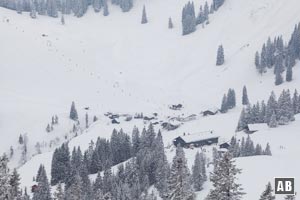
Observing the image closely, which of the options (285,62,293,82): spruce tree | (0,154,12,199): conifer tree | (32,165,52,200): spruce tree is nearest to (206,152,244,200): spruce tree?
(0,154,12,199): conifer tree

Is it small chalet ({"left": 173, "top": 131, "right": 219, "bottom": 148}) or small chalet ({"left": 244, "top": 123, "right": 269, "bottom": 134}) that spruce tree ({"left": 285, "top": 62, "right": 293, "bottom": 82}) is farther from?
small chalet ({"left": 173, "top": 131, "right": 219, "bottom": 148})

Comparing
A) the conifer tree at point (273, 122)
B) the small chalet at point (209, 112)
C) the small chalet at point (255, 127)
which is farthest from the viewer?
the small chalet at point (209, 112)

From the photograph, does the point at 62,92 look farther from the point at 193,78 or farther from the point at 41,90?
the point at 193,78

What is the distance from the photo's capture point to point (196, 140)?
119 m

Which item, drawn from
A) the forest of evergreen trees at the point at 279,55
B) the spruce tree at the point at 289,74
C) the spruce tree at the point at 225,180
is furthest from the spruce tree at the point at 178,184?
the forest of evergreen trees at the point at 279,55

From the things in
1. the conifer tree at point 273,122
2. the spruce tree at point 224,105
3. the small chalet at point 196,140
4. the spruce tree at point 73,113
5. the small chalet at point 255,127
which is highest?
the spruce tree at point 224,105

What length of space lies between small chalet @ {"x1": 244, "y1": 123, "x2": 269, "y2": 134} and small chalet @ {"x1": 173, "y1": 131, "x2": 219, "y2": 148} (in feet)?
23.7

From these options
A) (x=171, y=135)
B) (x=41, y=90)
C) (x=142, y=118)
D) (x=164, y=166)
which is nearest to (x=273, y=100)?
(x=171, y=135)

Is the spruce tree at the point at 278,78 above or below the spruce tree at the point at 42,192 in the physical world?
above

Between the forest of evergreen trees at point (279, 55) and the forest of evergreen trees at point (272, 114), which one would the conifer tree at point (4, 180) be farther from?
the forest of evergreen trees at point (279, 55)

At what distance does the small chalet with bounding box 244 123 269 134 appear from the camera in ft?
392

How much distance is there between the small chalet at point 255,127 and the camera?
119575 mm

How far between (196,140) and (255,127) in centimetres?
1381

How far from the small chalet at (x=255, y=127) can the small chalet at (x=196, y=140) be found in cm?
723
